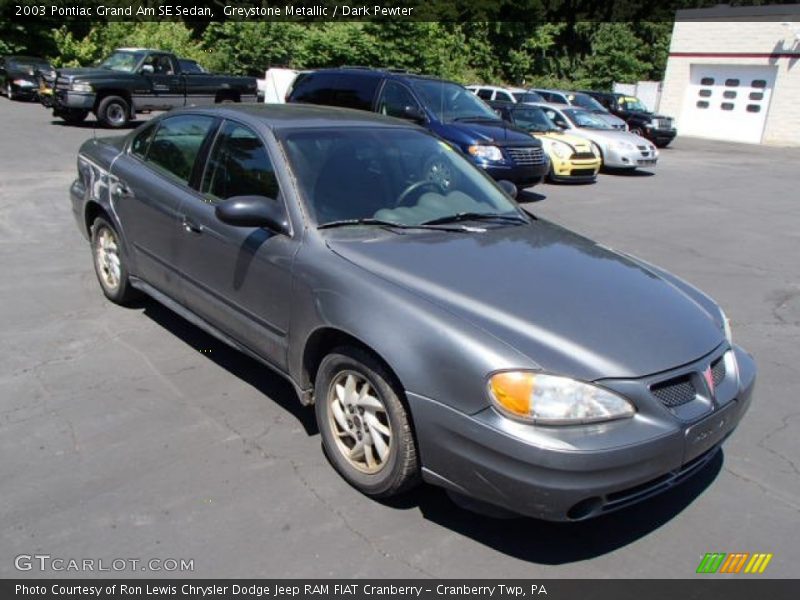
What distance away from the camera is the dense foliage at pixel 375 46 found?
1204 inches

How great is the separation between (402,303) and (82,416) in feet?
6.61

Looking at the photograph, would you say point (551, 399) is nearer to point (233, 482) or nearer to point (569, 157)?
point (233, 482)

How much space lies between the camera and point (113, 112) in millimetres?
17234

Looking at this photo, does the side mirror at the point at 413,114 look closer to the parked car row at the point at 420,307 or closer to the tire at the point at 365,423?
the parked car row at the point at 420,307

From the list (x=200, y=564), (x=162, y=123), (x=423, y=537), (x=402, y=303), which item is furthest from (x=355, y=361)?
(x=162, y=123)

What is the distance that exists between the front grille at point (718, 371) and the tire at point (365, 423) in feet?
4.32

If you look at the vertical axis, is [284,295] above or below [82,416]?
above

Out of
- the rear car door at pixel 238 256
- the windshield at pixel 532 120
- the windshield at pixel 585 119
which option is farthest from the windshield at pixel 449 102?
the rear car door at pixel 238 256

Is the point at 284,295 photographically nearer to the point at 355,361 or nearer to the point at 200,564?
the point at 355,361

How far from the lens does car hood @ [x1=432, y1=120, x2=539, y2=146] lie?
1045 cm

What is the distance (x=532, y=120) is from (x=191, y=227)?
38.5 feet

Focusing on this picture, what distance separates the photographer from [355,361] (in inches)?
118

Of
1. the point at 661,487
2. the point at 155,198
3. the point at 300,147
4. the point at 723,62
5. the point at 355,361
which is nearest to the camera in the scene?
the point at 661,487

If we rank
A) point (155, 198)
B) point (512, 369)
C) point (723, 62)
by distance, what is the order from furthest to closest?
point (723, 62), point (155, 198), point (512, 369)
